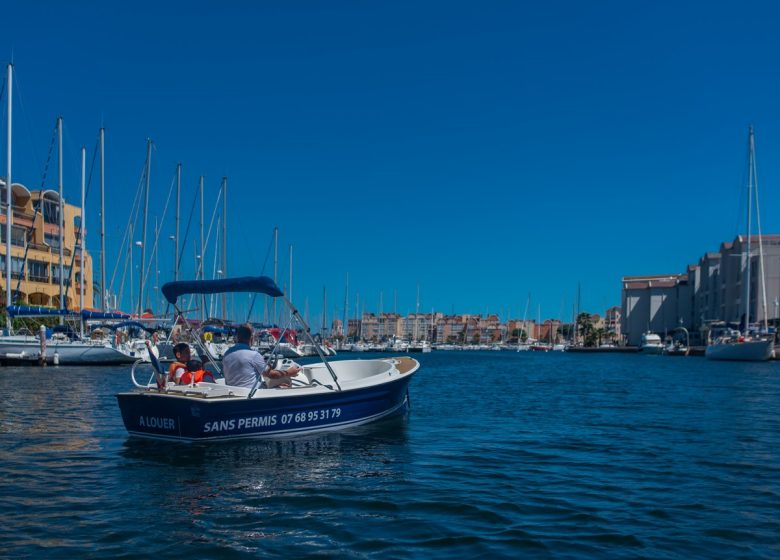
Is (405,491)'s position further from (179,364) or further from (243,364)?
(179,364)

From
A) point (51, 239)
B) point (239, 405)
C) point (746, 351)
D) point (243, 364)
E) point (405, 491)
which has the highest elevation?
point (51, 239)

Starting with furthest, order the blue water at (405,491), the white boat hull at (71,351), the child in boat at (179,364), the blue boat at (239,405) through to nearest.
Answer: the white boat hull at (71,351) → the child in boat at (179,364) → the blue boat at (239,405) → the blue water at (405,491)

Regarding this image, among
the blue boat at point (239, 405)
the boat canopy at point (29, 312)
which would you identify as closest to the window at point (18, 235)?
the boat canopy at point (29, 312)

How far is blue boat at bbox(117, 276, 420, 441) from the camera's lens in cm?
1227

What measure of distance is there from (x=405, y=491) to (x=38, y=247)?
63456 mm

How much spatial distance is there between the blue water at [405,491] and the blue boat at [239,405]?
0.30 m

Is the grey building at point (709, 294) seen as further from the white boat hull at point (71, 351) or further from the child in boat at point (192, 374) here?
the child in boat at point (192, 374)

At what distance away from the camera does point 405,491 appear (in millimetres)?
9414

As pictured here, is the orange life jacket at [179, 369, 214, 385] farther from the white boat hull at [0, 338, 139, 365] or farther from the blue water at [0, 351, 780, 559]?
the white boat hull at [0, 338, 139, 365]

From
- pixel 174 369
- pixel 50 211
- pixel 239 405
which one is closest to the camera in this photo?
pixel 239 405

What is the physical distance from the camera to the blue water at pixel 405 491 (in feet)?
23.3

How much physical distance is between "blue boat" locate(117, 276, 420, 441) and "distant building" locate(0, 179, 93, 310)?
49945 mm

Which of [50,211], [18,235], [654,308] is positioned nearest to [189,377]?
[18,235]

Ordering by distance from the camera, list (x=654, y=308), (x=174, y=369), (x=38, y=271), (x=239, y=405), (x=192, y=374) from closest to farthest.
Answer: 1. (x=239, y=405)
2. (x=192, y=374)
3. (x=174, y=369)
4. (x=38, y=271)
5. (x=654, y=308)
